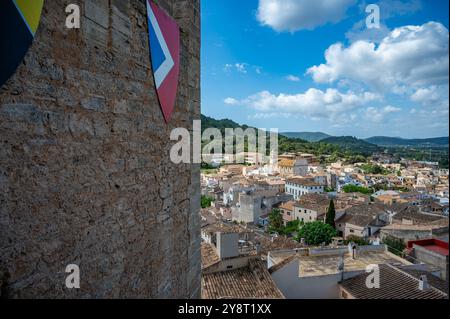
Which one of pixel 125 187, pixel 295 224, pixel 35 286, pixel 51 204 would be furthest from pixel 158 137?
pixel 295 224

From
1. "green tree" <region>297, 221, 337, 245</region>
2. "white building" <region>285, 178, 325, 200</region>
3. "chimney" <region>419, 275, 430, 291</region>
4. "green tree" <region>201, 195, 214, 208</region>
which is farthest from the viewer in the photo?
"white building" <region>285, 178, 325, 200</region>

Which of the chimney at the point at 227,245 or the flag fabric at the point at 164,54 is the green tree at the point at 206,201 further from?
the flag fabric at the point at 164,54

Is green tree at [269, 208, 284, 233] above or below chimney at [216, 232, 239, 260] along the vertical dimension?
below

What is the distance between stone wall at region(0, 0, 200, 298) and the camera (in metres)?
1.55

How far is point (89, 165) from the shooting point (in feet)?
6.47

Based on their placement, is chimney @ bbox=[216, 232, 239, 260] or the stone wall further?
chimney @ bbox=[216, 232, 239, 260]

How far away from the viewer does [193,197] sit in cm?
371

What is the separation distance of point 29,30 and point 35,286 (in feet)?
4.23

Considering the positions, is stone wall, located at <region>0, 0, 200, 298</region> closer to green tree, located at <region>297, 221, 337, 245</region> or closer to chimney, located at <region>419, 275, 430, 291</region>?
chimney, located at <region>419, 275, 430, 291</region>

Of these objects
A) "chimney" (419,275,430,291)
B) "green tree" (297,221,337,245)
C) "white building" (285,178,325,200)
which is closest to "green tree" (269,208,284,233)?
"green tree" (297,221,337,245)

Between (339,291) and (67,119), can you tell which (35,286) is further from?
(339,291)

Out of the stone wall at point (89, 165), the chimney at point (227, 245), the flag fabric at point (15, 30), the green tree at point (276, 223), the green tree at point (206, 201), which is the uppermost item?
the flag fabric at point (15, 30)

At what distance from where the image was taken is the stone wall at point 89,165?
5.08ft

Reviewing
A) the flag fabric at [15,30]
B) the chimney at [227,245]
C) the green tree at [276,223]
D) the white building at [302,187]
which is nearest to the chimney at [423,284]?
the chimney at [227,245]
